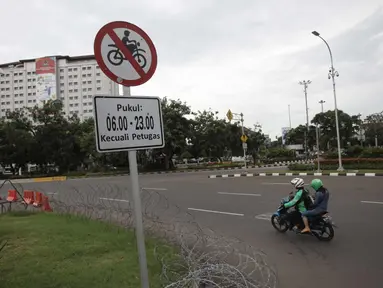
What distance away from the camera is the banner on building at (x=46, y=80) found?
104812 mm

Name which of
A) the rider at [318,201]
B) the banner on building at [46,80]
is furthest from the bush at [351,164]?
the banner on building at [46,80]

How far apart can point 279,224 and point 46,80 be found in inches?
4299

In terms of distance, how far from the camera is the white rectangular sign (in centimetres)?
254

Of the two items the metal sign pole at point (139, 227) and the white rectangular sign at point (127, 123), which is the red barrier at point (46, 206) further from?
the white rectangular sign at point (127, 123)

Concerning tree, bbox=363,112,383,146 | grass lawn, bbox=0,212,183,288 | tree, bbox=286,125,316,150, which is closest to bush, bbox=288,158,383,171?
grass lawn, bbox=0,212,183,288

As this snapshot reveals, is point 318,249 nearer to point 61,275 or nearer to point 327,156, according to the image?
point 61,275

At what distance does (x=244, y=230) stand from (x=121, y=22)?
234 inches

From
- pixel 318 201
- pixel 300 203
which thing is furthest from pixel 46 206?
pixel 318 201

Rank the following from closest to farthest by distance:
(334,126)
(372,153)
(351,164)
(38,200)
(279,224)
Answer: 1. (279,224)
2. (38,200)
3. (372,153)
4. (351,164)
5. (334,126)

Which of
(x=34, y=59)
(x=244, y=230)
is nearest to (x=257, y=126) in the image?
(x=244, y=230)

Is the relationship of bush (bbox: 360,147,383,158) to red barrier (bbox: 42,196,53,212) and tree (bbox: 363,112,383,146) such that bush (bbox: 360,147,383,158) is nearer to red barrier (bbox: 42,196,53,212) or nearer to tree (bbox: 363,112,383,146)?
red barrier (bbox: 42,196,53,212)

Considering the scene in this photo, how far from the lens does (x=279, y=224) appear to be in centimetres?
742

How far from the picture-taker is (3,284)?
4207 millimetres

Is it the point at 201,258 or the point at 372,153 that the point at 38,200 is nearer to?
the point at 201,258
